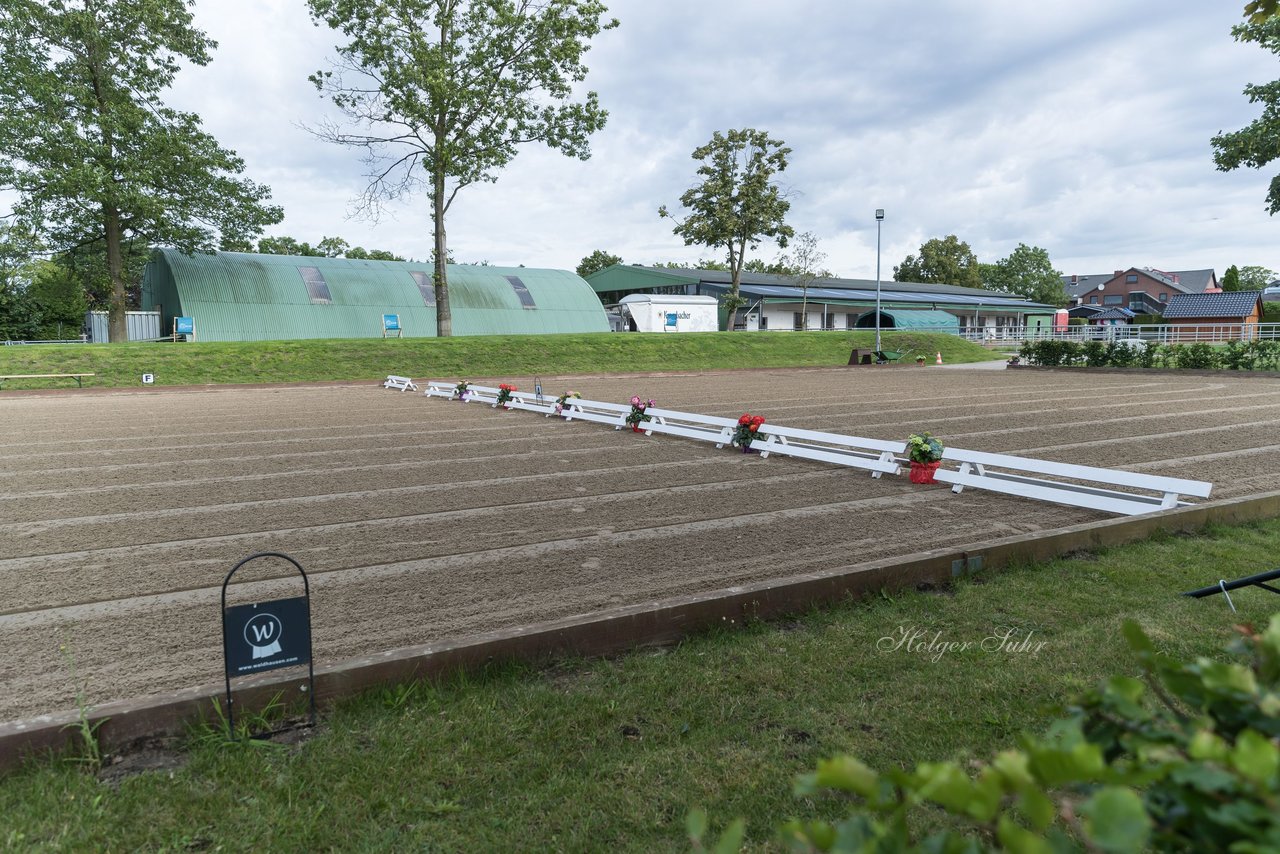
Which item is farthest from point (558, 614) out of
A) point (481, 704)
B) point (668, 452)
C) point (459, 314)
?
point (459, 314)

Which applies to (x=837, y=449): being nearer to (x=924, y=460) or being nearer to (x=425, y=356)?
(x=924, y=460)

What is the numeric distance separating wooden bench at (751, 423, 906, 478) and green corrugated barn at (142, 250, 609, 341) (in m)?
30.7

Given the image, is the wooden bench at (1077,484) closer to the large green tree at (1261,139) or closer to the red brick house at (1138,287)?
the large green tree at (1261,139)

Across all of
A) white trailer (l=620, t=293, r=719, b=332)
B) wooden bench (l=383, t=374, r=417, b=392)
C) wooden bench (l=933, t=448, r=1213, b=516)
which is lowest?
wooden bench (l=933, t=448, r=1213, b=516)

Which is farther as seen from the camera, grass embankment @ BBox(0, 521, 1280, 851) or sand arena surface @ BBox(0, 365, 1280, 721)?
sand arena surface @ BBox(0, 365, 1280, 721)

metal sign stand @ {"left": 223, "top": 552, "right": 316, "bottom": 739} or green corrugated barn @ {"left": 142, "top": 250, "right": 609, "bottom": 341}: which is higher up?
green corrugated barn @ {"left": 142, "top": 250, "right": 609, "bottom": 341}

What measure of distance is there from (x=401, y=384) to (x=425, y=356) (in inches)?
211

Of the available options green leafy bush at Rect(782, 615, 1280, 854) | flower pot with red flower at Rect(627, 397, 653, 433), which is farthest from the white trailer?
green leafy bush at Rect(782, 615, 1280, 854)

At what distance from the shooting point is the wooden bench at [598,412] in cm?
1445

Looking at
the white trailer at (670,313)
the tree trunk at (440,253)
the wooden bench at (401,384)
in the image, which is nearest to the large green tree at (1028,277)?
the white trailer at (670,313)

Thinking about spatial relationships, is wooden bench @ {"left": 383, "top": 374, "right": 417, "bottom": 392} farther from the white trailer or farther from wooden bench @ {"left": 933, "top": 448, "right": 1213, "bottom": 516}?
the white trailer

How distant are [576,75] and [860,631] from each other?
37403 mm

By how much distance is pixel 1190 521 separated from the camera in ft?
21.9

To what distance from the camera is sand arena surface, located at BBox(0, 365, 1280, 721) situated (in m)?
4.92
